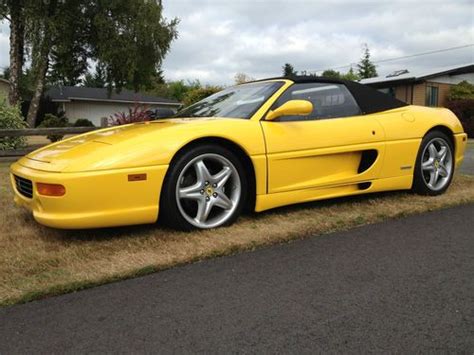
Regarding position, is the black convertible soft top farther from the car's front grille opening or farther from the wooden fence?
the wooden fence

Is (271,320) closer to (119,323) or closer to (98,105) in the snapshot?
(119,323)

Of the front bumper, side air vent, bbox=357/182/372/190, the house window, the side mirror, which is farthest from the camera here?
the house window

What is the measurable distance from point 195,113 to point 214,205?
1.26 metres

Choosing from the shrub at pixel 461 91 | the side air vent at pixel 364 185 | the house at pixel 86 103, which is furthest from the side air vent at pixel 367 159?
the house at pixel 86 103

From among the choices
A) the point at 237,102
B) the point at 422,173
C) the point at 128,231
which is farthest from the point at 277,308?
the point at 422,173

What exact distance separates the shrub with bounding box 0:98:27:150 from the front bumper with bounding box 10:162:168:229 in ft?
25.5

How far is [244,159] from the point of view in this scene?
3.96m

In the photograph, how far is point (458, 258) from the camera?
10.7ft

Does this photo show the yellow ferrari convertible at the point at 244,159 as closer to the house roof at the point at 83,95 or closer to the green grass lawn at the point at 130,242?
the green grass lawn at the point at 130,242

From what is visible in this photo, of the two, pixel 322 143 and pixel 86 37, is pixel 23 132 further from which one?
pixel 86 37

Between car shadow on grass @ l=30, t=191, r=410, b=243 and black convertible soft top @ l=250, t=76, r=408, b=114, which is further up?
black convertible soft top @ l=250, t=76, r=408, b=114

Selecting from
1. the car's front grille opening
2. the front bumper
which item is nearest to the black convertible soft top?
the front bumper

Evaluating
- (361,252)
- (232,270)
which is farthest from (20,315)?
(361,252)

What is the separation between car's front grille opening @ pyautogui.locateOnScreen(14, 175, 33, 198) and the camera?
3.64 metres
